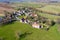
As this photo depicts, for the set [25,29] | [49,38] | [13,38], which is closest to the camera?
[13,38]

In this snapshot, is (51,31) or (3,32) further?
(51,31)

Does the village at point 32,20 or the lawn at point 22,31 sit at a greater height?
the lawn at point 22,31

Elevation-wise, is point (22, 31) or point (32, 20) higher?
point (22, 31)

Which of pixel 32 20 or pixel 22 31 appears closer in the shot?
pixel 22 31

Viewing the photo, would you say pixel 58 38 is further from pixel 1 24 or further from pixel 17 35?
pixel 1 24

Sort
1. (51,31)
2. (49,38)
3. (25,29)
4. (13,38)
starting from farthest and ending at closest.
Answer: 1. (51,31)
2. (25,29)
3. (49,38)
4. (13,38)

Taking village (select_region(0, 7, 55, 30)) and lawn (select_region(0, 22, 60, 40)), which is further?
village (select_region(0, 7, 55, 30))

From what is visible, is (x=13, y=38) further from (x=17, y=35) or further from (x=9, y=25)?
(x=9, y=25)

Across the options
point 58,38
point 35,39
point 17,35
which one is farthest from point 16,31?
point 58,38

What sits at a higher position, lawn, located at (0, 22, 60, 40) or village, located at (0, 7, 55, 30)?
lawn, located at (0, 22, 60, 40)

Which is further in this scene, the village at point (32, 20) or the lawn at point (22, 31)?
the village at point (32, 20)
